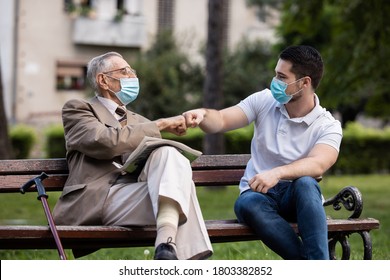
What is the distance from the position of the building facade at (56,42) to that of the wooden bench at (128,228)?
28209 mm

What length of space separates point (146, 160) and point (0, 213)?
9.16 metres

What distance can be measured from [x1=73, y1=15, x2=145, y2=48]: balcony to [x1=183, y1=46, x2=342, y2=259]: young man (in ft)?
101

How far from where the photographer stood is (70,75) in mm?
36688

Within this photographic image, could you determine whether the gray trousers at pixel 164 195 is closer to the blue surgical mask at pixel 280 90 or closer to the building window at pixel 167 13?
the blue surgical mask at pixel 280 90

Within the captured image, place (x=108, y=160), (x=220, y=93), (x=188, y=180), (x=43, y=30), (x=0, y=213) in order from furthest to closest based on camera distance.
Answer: (x=43, y=30) → (x=220, y=93) → (x=0, y=213) → (x=108, y=160) → (x=188, y=180)

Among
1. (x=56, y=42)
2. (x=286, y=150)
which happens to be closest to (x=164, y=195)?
(x=286, y=150)

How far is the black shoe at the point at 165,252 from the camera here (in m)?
4.84

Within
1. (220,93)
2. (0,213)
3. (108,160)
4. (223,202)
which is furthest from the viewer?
(220,93)

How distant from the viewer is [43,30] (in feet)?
117

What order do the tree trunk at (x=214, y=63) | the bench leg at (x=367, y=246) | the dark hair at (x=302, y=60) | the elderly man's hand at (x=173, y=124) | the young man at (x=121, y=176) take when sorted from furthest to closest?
the tree trunk at (x=214, y=63), the bench leg at (x=367, y=246), the dark hair at (x=302, y=60), the elderly man's hand at (x=173, y=124), the young man at (x=121, y=176)

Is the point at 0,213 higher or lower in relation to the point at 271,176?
lower

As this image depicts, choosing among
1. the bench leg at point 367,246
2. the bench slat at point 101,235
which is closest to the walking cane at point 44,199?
the bench slat at point 101,235

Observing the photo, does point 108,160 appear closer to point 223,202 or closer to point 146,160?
point 146,160

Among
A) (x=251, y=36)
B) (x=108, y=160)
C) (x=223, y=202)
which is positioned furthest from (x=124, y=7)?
(x=108, y=160)
